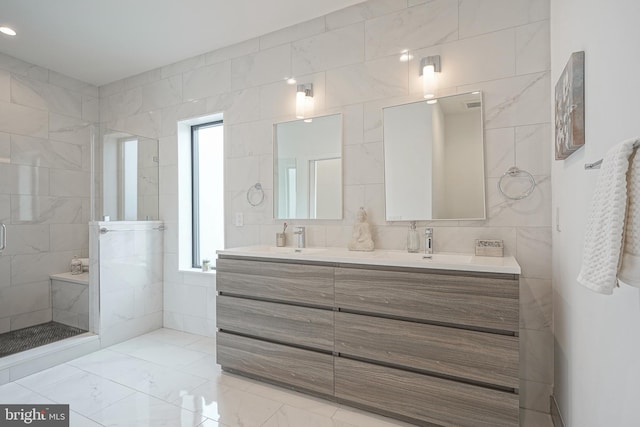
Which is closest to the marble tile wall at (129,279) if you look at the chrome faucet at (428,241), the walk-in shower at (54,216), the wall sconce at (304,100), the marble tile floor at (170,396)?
the walk-in shower at (54,216)

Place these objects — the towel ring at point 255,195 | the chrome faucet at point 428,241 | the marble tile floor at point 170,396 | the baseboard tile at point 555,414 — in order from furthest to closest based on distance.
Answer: the towel ring at point 255,195
the chrome faucet at point 428,241
the marble tile floor at point 170,396
the baseboard tile at point 555,414

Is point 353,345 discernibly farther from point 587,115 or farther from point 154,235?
point 154,235

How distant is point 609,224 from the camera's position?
2.25 feet

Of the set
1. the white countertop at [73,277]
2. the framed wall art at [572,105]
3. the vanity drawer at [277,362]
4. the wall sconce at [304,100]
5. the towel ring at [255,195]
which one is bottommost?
the vanity drawer at [277,362]

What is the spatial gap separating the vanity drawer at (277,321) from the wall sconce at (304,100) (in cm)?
147

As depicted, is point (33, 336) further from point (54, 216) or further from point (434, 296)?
point (434, 296)

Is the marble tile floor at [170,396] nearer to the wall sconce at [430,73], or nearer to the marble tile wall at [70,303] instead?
the marble tile wall at [70,303]

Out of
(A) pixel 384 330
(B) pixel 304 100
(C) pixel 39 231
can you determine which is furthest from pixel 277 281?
(C) pixel 39 231

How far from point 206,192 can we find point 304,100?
1.54m

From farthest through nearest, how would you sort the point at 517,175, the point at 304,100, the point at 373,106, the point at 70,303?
the point at 70,303, the point at 304,100, the point at 373,106, the point at 517,175

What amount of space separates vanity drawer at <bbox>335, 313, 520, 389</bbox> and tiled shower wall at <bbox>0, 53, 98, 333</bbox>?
317cm

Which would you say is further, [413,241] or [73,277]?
[73,277]

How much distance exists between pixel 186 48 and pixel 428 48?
2.21 metres

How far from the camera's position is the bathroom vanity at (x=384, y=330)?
5.12 ft
